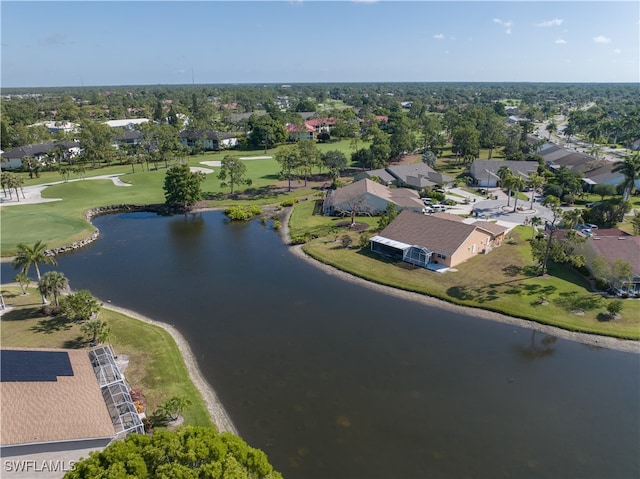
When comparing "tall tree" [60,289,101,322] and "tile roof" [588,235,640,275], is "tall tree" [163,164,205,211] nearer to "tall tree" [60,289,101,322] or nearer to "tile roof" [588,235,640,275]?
"tall tree" [60,289,101,322]

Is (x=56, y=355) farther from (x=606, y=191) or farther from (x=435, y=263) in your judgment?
(x=606, y=191)

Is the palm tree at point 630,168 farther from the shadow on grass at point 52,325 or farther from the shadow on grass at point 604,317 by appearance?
the shadow on grass at point 52,325

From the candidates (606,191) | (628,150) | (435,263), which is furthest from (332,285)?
(628,150)

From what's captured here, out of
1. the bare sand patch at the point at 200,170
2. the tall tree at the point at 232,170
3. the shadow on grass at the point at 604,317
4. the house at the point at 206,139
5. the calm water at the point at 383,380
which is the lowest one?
the calm water at the point at 383,380

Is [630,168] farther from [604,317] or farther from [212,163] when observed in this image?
[212,163]

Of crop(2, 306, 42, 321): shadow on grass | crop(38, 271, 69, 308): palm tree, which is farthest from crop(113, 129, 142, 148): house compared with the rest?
crop(38, 271, 69, 308): palm tree

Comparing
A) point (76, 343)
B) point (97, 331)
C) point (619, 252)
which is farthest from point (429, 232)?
point (76, 343)

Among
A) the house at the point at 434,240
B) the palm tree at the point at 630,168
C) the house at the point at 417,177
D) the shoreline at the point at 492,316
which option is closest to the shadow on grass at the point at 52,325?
the shoreline at the point at 492,316
